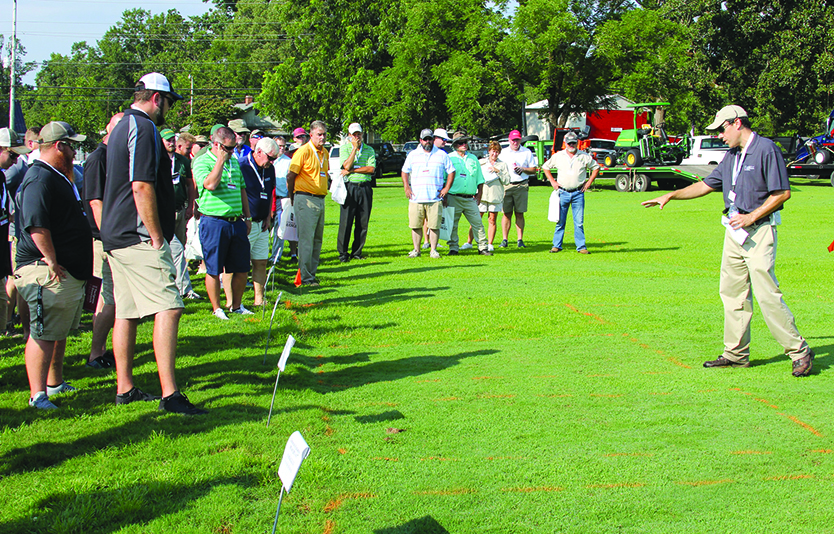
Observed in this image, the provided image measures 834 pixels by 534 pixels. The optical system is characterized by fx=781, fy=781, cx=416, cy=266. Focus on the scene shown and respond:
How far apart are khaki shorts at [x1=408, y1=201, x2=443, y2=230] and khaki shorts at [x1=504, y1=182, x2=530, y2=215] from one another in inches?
67.3

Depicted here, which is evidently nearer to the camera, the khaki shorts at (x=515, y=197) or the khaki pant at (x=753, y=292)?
the khaki pant at (x=753, y=292)

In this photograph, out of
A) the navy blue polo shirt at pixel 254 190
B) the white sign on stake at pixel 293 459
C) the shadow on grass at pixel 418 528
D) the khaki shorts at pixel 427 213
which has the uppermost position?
the navy blue polo shirt at pixel 254 190

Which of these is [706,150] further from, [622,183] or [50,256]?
[50,256]

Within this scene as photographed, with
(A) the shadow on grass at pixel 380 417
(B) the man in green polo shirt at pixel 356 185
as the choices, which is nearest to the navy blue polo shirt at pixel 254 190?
(B) the man in green polo shirt at pixel 356 185

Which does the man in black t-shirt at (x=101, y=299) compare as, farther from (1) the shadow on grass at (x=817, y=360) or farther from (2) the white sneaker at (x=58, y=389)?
(1) the shadow on grass at (x=817, y=360)

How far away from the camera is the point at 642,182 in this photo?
30.4 m

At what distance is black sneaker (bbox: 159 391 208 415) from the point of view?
4.83 metres

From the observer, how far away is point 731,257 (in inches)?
240

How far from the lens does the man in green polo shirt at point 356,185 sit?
12047 millimetres

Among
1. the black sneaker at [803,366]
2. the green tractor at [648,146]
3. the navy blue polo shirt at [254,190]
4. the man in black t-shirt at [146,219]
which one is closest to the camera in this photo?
the man in black t-shirt at [146,219]

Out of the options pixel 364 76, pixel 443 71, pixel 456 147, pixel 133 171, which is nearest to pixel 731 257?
pixel 133 171

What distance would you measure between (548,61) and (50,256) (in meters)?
38.5

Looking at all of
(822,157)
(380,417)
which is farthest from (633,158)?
(380,417)

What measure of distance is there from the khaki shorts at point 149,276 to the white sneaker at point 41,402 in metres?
0.90
